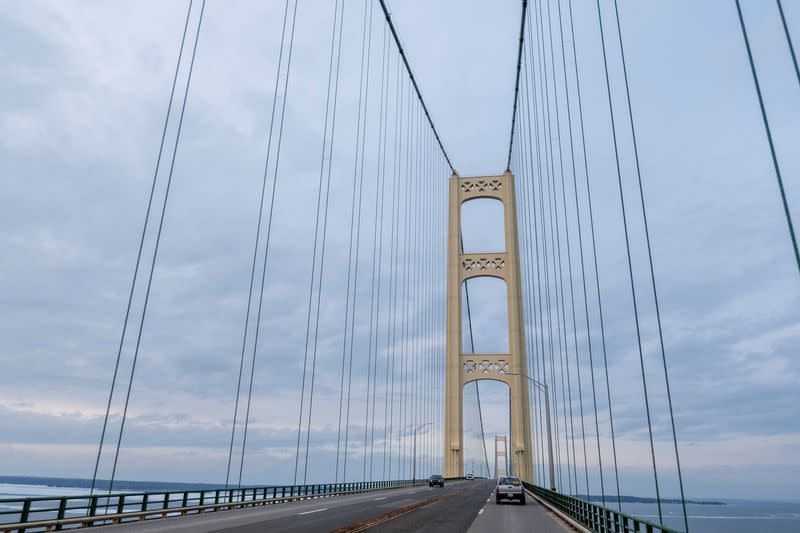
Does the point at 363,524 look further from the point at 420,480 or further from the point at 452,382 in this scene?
the point at 420,480

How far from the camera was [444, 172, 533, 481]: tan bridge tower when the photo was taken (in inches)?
2221

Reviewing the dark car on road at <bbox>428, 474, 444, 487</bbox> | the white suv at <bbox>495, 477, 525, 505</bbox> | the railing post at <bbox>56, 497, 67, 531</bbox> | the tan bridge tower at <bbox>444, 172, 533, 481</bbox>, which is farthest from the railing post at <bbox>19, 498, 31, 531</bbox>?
the dark car on road at <bbox>428, 474, 444, 487</bbox>

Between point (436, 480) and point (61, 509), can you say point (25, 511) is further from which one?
point (436, 480)

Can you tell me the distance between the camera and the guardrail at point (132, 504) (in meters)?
12.4

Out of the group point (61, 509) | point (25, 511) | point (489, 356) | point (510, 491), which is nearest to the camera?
point (25, 511)

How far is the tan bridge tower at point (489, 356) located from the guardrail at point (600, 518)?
31388 mm

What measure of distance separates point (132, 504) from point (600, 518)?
11.8m

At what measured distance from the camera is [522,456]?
55.2 metres

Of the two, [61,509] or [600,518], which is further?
[600,518]

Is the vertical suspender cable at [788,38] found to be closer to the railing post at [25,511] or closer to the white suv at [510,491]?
the railing post at [25,511]

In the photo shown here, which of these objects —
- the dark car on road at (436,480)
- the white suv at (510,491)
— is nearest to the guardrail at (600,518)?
the white suv at (510,491)

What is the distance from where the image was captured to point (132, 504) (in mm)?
16391

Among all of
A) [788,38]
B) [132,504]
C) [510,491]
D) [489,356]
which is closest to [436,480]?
[489,356]

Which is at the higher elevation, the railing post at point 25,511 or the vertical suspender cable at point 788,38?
the vertical suspender cable at point 788,38
